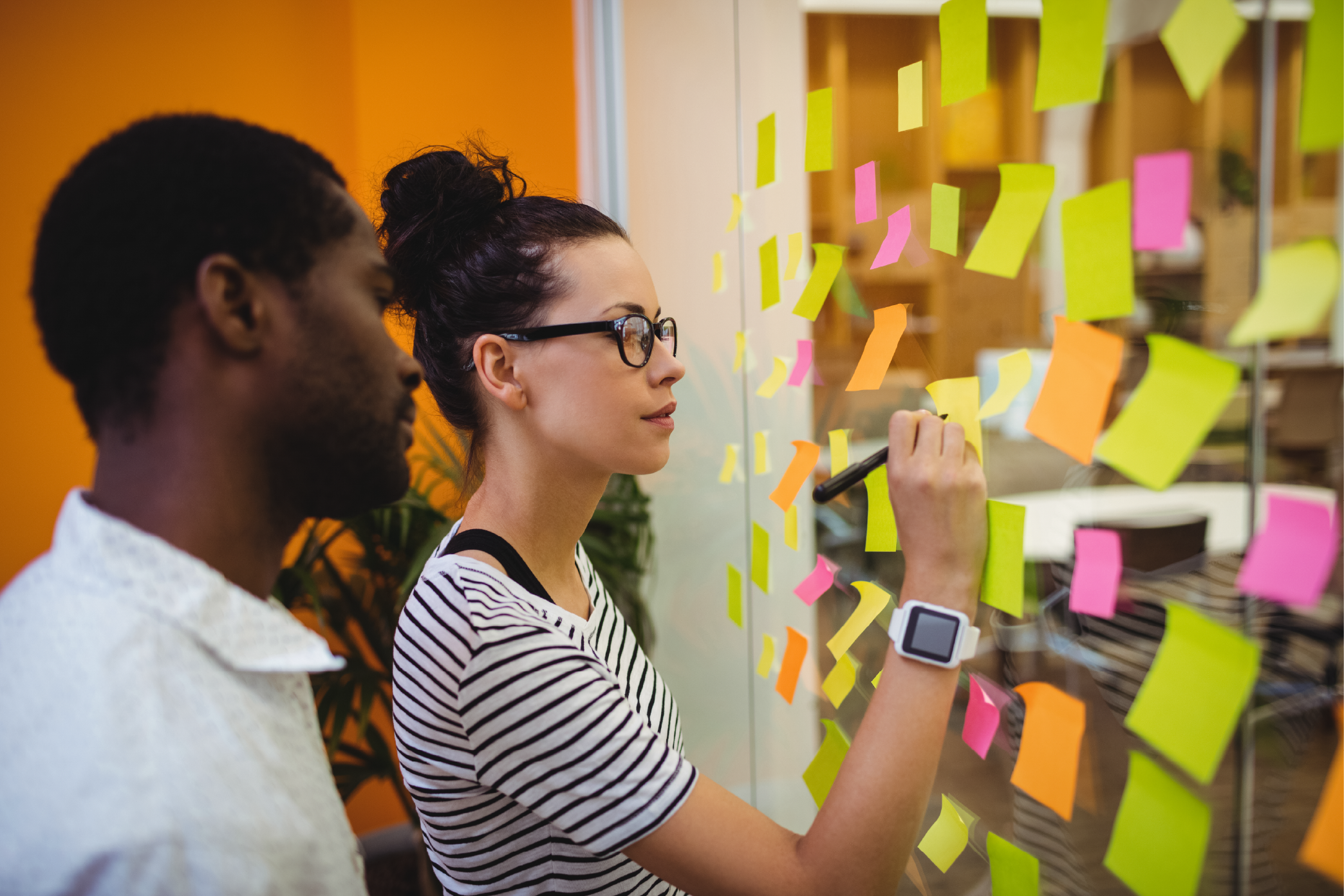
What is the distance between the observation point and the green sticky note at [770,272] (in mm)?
1323

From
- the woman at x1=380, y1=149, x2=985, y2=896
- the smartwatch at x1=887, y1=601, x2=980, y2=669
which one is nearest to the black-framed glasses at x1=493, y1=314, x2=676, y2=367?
the woman at x1=380, y1=149, x2=985, y2=896

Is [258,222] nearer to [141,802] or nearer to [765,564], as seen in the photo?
[141,802]

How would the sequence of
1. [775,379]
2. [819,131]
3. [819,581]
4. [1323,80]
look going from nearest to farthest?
[1323,80] → [819,131] → [819,581] → [775,379]

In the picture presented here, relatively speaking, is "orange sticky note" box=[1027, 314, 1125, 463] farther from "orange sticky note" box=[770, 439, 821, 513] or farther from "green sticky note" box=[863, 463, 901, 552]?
"orange sticky note" box=[770, 439, 821, 513]

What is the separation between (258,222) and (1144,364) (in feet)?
2.04

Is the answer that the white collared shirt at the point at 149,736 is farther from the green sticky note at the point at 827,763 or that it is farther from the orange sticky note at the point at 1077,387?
the green sticky note at the point at 827,763

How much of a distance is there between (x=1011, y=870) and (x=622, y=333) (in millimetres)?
673

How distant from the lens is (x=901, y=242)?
95 cm

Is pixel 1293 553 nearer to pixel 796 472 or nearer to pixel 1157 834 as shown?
pixel 1157 834

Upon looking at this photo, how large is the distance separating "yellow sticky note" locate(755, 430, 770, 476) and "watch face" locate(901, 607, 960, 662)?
73 centimetres

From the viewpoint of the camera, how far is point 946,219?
0.85 m

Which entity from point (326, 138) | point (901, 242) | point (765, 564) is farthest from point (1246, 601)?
point (326, 138)

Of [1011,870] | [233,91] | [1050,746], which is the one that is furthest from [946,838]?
[233,91]

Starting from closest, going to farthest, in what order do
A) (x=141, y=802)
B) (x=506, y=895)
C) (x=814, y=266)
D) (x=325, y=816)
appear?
(x=141, y=802) → (x=325, y=816) → (x=506, y=895) → (x=814, y=266)
